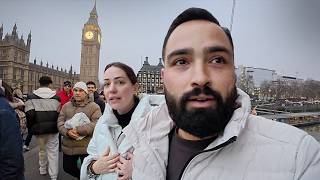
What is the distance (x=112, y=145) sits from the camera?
1.96 meters

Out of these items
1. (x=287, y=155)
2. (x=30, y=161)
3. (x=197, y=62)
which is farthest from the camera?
(x=30, y=161)

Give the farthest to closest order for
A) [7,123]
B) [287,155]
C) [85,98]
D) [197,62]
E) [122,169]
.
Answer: [85,98]
[7,123]
[122,169]
[197,62]
[287,155]

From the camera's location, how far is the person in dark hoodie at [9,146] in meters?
2.29

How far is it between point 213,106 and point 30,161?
673 centimetres

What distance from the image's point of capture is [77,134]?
405 cm

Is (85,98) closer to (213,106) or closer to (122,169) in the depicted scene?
(122,169)

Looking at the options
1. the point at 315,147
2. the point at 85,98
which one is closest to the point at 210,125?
the point at 315,147

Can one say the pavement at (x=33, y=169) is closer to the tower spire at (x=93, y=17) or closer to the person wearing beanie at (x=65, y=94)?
the person wearing beanie at (x=65, y=94)

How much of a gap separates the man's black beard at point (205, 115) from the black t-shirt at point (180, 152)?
0.20 ft

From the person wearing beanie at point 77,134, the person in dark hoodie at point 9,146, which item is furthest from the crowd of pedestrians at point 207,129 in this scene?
the person wearing beanie at point 77,134

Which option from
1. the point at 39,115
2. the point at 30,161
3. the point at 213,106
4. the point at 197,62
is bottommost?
the point at 30,161

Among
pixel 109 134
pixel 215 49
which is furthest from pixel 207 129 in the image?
pixel 109 134

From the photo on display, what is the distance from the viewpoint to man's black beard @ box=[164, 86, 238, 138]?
3.20 ft

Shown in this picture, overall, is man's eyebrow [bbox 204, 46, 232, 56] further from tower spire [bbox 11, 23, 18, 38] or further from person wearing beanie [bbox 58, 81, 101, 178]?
tower spire [bbox 11, 23, 18, 38]
